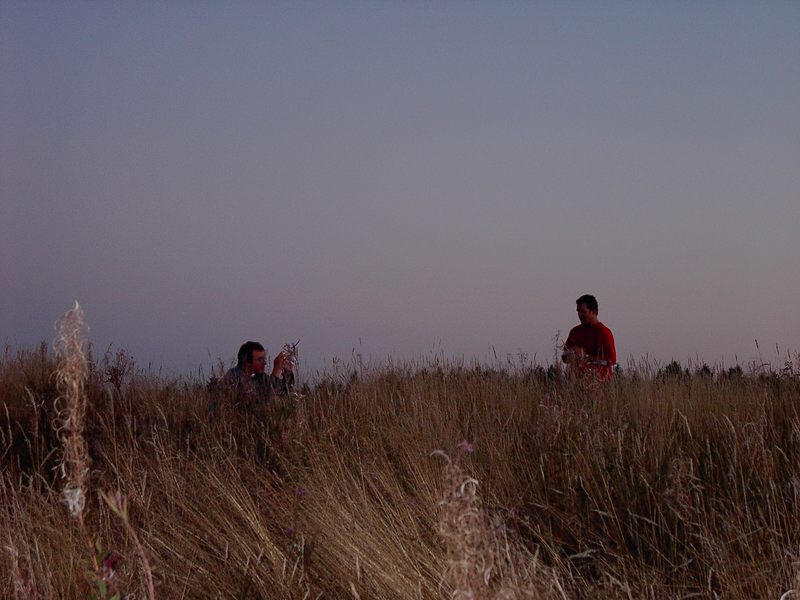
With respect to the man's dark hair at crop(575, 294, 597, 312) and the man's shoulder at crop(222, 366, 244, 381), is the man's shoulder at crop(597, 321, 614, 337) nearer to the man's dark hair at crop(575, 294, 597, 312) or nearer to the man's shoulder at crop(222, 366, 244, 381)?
the man's dark hair at crop(575, 294, 597, 312)

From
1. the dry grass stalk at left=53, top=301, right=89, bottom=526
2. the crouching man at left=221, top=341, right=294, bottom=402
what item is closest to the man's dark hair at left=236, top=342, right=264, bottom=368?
the crouching man at left=221, top=341, right=294, bottom=402

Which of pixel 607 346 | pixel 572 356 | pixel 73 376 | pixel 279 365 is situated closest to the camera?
pixel 73 376

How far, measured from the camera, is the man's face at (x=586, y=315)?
8977 millimetres

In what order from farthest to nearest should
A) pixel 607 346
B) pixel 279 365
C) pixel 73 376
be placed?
pixel 607 346 < pixel 279 365 < pixel 73 376

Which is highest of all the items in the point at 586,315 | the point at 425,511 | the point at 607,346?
the point at 586,315

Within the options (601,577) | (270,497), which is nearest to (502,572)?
(601,577)

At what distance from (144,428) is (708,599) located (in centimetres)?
423

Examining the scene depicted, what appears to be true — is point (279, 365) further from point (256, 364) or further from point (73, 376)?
point (73, 376)

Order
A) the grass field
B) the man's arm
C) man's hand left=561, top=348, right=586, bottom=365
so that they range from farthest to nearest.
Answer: the man's arm → man's hand left=561, top=348, right=586, bottom=365 → the grass field

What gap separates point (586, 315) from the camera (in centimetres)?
898

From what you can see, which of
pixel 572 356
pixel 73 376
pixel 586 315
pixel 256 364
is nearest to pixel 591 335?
pixel 586 315

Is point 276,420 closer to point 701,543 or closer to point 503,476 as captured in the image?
point 503,476

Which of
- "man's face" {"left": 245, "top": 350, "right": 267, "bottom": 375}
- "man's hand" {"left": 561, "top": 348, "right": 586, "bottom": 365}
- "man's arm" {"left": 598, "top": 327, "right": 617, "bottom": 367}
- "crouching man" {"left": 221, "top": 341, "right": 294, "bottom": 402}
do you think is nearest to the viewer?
"man's hand" {"left": 561, "top": 348, "right": 586, "bottom": 365}

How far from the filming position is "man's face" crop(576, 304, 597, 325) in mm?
8977
